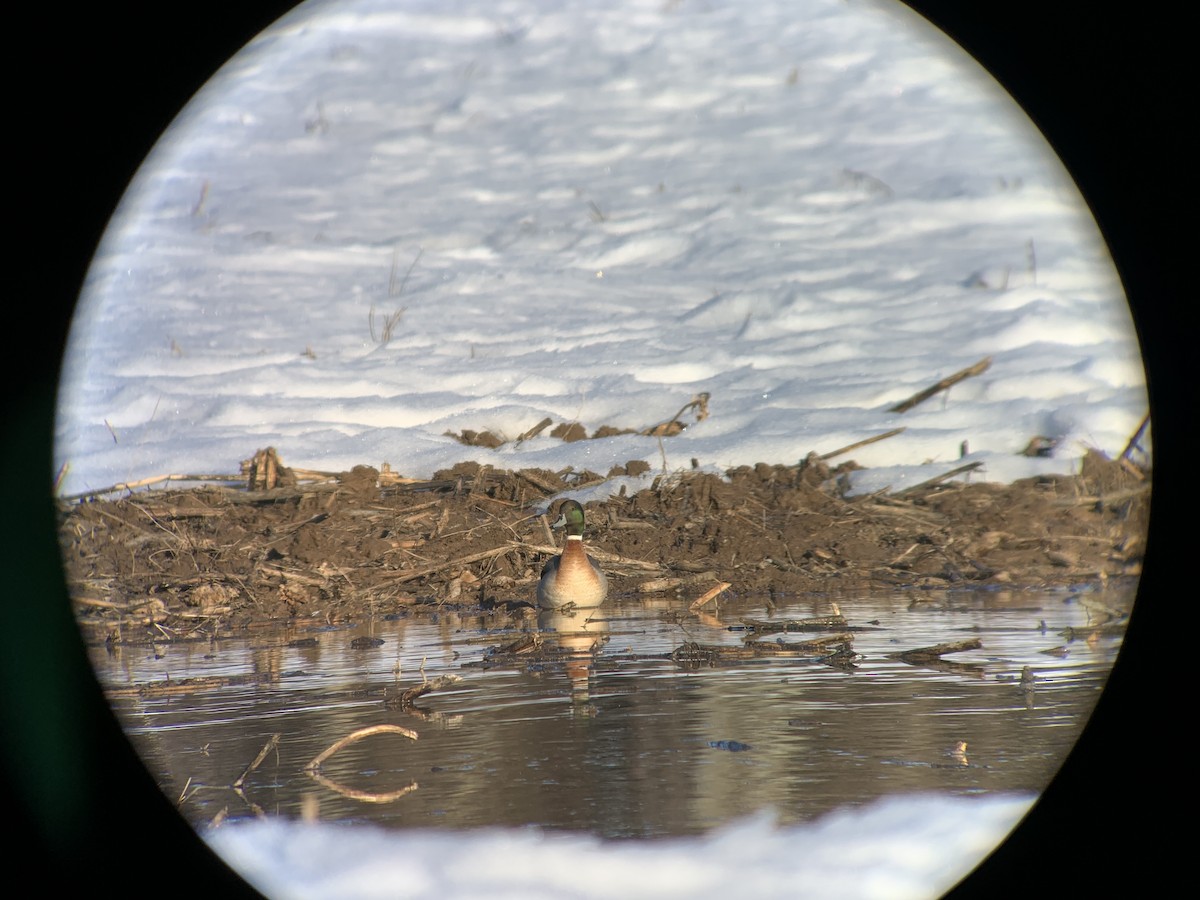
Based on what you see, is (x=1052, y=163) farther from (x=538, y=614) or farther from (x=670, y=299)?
(x=670, y=299)

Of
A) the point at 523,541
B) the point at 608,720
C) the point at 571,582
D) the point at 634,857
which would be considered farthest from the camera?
the point at 523,541

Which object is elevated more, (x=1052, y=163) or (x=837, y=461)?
(x=1052, y=163)

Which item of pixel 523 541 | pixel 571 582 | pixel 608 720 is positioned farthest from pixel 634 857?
pixel 523 541

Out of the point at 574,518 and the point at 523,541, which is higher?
the point at 574,518

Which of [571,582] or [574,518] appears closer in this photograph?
[571,582]

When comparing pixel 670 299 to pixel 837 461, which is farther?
pixel 670 299

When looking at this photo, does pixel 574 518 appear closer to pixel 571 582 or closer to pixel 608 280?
pixel 571 582

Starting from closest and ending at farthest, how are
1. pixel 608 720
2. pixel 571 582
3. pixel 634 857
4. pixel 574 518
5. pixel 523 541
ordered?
1. pixel 634 857
2. pixel 608 720
3. pixel 571 582
4. pixel 574 518
5. pixel 523 541

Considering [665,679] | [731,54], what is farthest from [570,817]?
[731,54]
